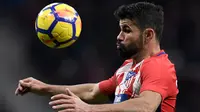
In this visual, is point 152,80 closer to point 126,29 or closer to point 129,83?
point 129,83

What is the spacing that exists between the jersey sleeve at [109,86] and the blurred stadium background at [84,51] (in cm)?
297

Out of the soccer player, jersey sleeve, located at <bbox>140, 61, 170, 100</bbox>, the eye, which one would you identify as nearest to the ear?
the soccer player

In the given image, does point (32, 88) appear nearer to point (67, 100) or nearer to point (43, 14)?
point (43, 14)

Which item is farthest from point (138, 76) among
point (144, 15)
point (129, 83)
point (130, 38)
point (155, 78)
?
point (144, 15)

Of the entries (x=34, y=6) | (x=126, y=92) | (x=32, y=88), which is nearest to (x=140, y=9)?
(x=126, y=92)

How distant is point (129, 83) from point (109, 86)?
67 cm

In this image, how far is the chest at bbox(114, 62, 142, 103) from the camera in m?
4.12

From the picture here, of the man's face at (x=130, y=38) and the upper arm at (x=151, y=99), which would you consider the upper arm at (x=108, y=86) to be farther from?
the upper arm at (x=151, y=99)

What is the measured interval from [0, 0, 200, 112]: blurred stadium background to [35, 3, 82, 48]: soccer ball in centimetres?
321

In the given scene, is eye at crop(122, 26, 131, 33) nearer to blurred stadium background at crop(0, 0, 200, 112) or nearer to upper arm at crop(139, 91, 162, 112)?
upper arm at crop(139, 91, 162, 112)

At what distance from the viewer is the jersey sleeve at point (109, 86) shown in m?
4.85

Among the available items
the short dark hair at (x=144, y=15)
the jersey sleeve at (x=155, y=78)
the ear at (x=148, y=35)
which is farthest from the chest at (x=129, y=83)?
the short dark hair at (x=144, y=15)

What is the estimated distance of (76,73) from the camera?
7.97 meters

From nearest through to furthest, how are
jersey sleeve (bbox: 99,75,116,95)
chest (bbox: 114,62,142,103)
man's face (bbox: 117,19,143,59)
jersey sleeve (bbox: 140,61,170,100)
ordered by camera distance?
jersey sleeve (bbox: 140,61,170,100)
chest (bbox: 114,62,142,103)
man's face (bbox: 117,19,143,59)
jersey sleeve (bbox: 99,75,116,95)
